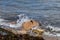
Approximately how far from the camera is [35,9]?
7.97 meters

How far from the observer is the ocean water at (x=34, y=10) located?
687 cm

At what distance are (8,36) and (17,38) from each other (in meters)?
0.14

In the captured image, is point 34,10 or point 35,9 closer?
point 34,10

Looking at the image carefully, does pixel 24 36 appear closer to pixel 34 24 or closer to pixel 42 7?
pixel 34 24

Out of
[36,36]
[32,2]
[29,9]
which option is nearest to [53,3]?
[32,2]

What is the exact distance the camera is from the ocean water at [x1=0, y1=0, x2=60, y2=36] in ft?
22.5

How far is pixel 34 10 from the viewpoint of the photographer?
25.6ft

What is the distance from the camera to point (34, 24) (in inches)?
180

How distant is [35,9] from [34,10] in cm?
18

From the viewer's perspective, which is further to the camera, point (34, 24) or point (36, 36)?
point (34, 24)

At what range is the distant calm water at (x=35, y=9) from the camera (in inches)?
271

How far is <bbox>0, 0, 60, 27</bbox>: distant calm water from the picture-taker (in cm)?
688

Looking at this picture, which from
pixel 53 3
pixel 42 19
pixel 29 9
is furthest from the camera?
pixel 53 3

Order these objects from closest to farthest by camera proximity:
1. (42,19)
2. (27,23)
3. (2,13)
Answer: (27,23) < (42,19) < (2,13)
